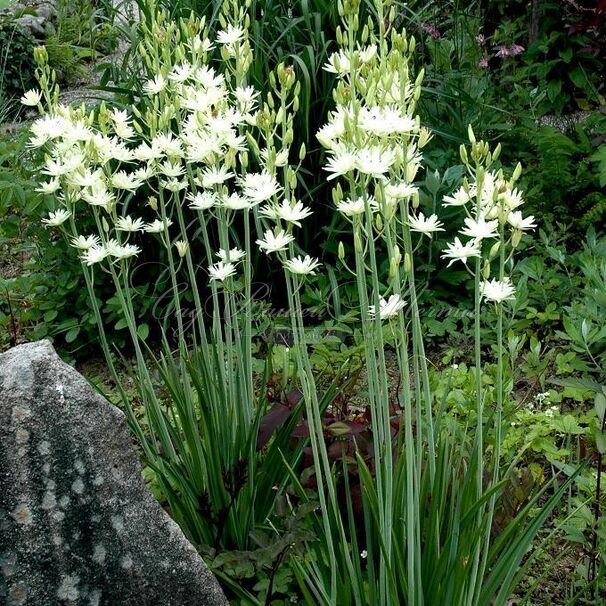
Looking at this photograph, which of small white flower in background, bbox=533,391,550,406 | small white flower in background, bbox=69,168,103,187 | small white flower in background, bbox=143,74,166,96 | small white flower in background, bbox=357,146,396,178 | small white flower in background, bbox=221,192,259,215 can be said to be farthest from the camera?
small white flower in background, bbox=533,391,550,406

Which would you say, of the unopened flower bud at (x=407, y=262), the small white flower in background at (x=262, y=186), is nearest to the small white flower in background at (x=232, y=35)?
the small white flower in background at (x=262, y=186)

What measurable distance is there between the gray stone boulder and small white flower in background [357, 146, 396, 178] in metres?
0.75

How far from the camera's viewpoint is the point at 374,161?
1587 millimetres

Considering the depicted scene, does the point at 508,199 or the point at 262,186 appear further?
the point at 262,186

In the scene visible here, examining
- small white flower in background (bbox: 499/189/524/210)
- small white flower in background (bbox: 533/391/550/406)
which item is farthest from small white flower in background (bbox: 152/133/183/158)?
small white flower in background (bbox: 533/391/550/406)

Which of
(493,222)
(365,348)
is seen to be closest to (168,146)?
(365,348)

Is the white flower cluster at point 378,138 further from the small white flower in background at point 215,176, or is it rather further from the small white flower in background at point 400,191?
the small white flower in background at point 215,176

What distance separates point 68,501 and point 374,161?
0.93 metres

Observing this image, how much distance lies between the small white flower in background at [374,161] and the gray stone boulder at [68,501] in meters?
0.75

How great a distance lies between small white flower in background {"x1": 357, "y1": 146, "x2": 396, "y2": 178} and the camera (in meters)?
1.58

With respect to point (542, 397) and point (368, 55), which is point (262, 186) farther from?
point (542, 397)

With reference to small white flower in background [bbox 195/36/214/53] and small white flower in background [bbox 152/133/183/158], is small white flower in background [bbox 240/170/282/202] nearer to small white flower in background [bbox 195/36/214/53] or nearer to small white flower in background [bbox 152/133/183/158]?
small white flower in background [bbox 152/133/183/158]

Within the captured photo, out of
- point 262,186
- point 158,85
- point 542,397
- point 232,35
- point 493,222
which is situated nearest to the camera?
point 493,222

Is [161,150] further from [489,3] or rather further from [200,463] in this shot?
[489,3]
